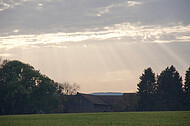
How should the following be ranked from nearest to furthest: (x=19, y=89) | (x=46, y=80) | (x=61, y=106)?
(x=19, y=89)
(x=46, y=80)
(x=61, y=106)

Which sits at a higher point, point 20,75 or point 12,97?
point 20,75

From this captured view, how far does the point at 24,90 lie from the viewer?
7575 centimetres

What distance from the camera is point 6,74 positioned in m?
78.6

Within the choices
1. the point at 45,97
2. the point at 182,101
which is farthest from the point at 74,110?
the point at 182,101

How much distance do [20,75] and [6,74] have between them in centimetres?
351

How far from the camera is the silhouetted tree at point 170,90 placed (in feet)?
274

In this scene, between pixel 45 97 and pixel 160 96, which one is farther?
pixel 160 96

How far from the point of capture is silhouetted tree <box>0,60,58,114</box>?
7588cm

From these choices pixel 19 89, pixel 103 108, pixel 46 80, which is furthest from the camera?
pixel 103 108

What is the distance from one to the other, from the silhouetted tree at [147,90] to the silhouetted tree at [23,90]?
2444 centimetres

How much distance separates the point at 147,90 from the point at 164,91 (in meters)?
4.74

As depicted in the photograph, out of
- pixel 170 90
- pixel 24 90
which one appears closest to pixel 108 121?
pixel 24 90

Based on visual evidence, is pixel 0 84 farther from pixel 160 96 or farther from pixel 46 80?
pixel 160 96

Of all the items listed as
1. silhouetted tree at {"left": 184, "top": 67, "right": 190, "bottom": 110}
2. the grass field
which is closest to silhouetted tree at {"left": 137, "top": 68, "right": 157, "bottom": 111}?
silhouetted tree at {"left": 184, "top": 67, "right": 190, "bottom": 110}
